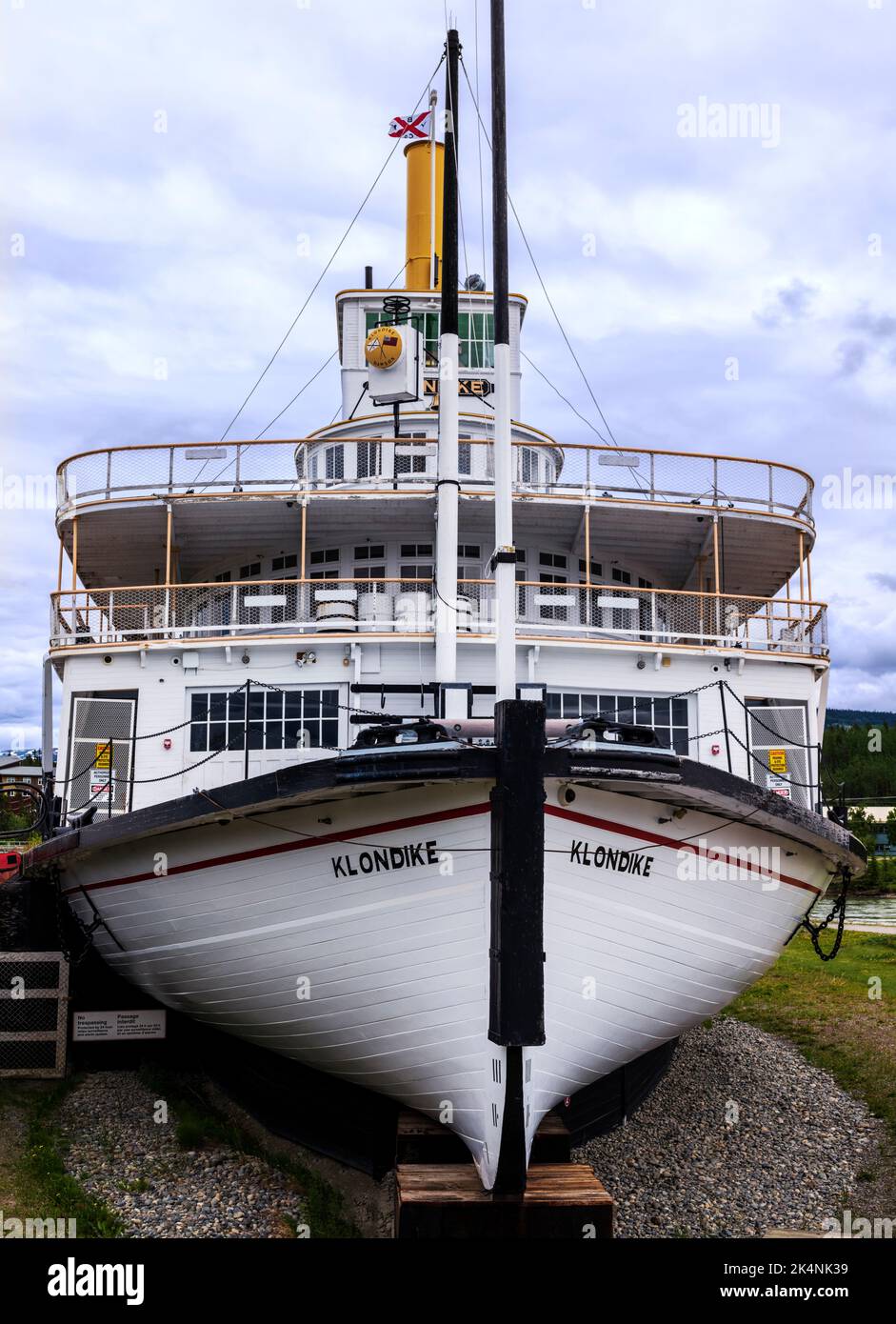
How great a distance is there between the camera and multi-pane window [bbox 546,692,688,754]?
39.5ft

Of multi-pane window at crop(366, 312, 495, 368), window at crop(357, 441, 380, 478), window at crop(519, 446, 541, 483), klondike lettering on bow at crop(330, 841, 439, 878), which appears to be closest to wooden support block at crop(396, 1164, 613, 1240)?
klondike lettering on bow at crop(330, 841, 439, 878)

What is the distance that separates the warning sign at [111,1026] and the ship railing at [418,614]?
4.04 metres

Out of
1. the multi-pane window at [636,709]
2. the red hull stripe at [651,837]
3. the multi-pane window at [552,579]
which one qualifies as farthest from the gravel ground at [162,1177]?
the multi-pane window at [552,579]

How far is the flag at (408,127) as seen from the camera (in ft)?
59.2

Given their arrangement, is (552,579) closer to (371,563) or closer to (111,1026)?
(371,563)

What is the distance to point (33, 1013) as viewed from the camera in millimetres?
12070

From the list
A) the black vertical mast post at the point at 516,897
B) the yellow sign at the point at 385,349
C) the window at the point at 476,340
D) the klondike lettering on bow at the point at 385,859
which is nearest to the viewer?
the black vertical mast post at the point at 516,897

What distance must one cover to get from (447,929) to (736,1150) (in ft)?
17.8

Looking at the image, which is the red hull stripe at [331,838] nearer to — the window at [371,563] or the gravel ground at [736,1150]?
the gravel ground at [736,1150]

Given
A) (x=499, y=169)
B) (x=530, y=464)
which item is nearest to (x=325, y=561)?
(x=530, y=464)

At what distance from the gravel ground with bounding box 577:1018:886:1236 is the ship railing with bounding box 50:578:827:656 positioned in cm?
496

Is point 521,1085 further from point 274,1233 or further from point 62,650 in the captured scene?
point 62,650
